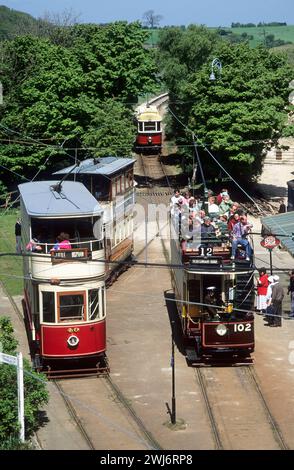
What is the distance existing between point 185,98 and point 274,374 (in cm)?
2937

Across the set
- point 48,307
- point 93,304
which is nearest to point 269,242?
point 93,304

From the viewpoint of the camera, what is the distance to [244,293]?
24.8 metres

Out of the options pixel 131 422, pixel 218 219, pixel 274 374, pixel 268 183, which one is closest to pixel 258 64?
pixel 268 183

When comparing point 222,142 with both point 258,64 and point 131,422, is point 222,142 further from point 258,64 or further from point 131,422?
point 131,422

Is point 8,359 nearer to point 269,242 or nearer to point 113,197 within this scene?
point 269,242

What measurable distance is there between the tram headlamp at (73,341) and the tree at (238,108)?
2484cm

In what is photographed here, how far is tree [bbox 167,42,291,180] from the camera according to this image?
156 ft

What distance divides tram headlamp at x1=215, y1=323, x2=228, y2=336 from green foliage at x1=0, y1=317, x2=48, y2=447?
5620mm

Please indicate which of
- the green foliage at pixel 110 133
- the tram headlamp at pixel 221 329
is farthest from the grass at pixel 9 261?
the tram headlamp at pixel 221 329

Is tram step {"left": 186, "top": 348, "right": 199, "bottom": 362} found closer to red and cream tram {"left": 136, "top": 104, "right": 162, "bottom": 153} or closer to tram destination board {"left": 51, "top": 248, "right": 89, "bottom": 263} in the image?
tram destination board {"left": 51, "top": 248, "right": 89, "bottom": 263}

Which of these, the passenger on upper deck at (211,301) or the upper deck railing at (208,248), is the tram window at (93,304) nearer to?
the upper deck railing at (208,248)

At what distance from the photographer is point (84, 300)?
23688mm

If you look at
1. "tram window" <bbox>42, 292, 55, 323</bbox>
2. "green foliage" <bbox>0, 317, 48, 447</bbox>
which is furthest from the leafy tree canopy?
"green foliage" <bbox>0, 317, 48, 447</bbox>

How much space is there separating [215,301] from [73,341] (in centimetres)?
382
